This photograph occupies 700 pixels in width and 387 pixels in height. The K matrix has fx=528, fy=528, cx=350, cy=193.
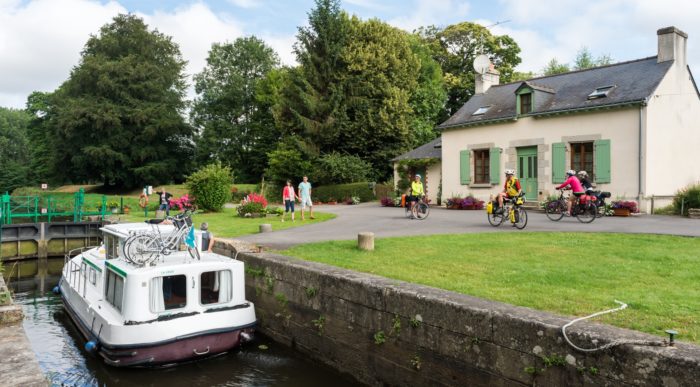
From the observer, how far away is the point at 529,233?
496 inches

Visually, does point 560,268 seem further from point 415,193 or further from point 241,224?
point 241,224

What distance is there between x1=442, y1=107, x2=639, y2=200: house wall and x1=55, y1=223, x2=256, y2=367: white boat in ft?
50.3

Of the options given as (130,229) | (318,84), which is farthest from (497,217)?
(318,84)

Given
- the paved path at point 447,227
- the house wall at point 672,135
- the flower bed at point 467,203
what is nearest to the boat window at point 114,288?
the paved path at point 447,227

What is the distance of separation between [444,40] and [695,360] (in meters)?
41.9

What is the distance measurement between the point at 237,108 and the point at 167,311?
41.1 m

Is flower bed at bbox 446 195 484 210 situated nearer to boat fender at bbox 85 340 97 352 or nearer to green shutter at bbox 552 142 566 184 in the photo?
green shutter at bbox 552 142 566 184

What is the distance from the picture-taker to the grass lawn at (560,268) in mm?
5711

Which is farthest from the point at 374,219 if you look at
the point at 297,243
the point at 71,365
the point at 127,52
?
the point at 127,52

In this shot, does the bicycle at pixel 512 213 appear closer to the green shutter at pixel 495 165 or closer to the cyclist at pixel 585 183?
the cyclist at pixel 585 183

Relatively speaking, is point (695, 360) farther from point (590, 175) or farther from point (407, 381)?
point (590, 175)

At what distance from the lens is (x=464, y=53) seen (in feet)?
141

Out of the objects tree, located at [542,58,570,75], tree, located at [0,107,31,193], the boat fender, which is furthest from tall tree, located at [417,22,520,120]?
tree, located at [0,107,31,193]

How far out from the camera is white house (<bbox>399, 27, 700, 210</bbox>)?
18.7 m
